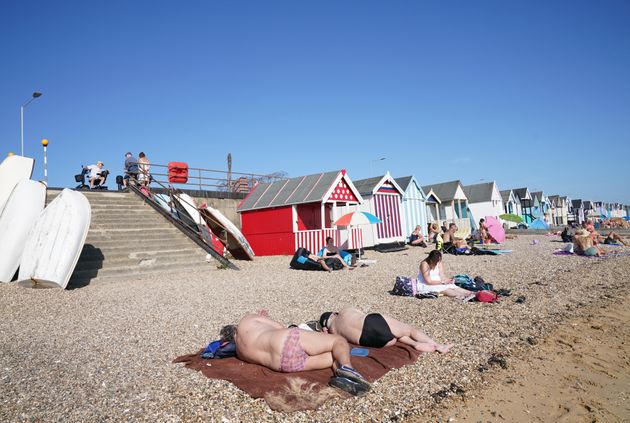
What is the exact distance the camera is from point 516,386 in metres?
3.73

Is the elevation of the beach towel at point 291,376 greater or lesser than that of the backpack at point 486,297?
lesser

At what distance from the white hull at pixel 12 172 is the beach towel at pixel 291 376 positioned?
9.53m

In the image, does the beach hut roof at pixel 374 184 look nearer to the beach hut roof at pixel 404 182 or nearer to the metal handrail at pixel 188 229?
the beach hut roof at pixel 404 182

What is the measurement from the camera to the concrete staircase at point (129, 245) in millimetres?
10070

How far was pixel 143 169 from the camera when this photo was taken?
16.8m

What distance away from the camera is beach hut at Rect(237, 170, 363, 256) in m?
16.1

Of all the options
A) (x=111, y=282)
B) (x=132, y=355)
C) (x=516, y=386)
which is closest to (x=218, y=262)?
(x=111, y=282)

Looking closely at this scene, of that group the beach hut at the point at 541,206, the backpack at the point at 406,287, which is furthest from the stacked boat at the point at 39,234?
the beach hut at the point at 541,206

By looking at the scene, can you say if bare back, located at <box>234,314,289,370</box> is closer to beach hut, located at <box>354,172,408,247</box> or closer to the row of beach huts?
the row of beach huts

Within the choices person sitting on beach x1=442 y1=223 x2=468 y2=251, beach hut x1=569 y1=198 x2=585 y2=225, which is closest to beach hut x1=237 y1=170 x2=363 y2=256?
person sitting on beach x1=442 y1=223 x2=468 y2=251

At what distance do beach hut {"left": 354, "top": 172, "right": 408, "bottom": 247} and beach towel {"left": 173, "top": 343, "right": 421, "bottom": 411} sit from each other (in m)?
14.3

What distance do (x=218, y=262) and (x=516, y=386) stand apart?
32.4ft

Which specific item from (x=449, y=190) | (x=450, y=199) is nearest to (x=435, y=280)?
(x=450, y=199)

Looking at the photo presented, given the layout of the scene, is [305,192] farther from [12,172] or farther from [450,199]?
[450,199]
